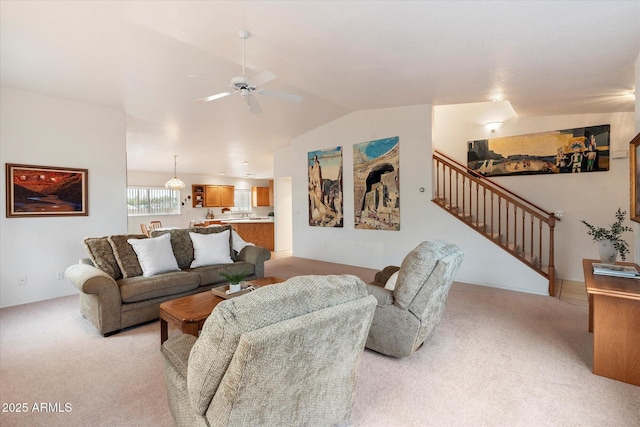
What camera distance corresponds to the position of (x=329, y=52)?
327 cm

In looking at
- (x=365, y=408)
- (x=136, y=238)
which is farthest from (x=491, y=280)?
(x=136, y=238)

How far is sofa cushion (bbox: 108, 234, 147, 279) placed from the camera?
3506 mm

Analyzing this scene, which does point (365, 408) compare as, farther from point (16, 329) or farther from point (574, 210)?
point (574, 210)

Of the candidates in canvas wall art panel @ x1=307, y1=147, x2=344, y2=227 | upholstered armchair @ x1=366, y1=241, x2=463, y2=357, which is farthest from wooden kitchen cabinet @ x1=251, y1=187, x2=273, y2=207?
upholstered armchair @ x1=366, y1=241, x2=463, y2=357

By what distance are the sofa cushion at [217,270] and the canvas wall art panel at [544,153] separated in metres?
4.59

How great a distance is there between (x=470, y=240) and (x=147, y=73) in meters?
5.08

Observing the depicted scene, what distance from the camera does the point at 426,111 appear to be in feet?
17.0

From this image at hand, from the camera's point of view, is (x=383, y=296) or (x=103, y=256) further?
(x=103, y=256)

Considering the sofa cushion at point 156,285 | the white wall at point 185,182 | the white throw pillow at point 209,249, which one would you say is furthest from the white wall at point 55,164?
the white wall at point 185,182

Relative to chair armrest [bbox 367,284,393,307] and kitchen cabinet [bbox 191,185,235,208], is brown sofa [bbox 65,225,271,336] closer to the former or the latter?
chair armrest [bbox 367,284,393,307]

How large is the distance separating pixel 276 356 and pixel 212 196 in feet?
31.4

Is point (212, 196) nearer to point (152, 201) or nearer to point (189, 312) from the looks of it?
point (152, 201)

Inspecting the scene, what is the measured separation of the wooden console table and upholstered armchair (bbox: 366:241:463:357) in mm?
990

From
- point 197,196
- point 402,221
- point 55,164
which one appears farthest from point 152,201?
point 402,221
